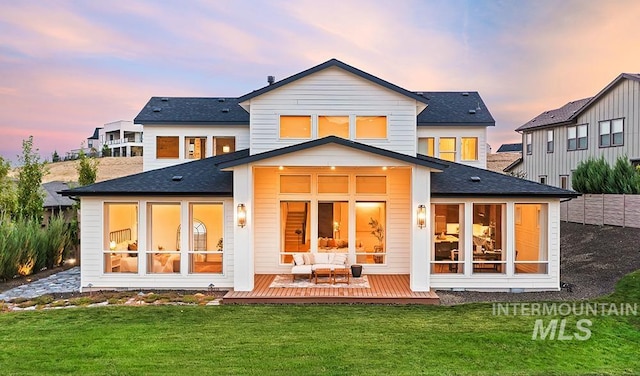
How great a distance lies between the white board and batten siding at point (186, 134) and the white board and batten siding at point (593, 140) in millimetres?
21330

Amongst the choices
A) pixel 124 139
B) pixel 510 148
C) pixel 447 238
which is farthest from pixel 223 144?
pixel 510 148

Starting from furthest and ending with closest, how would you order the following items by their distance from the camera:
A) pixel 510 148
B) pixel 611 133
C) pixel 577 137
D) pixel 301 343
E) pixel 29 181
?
1. pixel 510 148
2. pixel 577 137
3. pixel 611 133
4. pixel 29 181
5. pixel 301 343

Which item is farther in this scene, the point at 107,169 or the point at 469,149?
the point at 107,169

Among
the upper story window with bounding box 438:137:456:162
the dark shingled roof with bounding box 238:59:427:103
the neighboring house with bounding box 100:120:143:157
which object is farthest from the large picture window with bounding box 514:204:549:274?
the neighboring house with bounding box 100:120:143:157

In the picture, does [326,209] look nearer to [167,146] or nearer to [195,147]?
[195,147]

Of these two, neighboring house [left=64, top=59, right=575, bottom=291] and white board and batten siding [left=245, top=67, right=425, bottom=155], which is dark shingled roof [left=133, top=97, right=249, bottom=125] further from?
white board and batten siding [left=245, top=67, right=425, bottom=155]

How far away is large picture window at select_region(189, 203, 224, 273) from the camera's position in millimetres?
11898

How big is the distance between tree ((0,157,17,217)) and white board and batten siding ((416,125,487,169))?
17.1 m

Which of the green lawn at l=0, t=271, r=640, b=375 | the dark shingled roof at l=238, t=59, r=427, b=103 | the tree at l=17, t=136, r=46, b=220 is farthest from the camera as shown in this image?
the tree at l=17, t=136, r=46, b=220

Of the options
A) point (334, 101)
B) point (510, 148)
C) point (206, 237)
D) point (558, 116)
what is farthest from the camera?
point (510, 148)

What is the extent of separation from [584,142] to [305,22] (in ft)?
63.2

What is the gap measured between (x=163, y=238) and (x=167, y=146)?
7.78m

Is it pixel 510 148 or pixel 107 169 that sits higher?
pixel 510 148

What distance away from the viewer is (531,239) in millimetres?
12047
